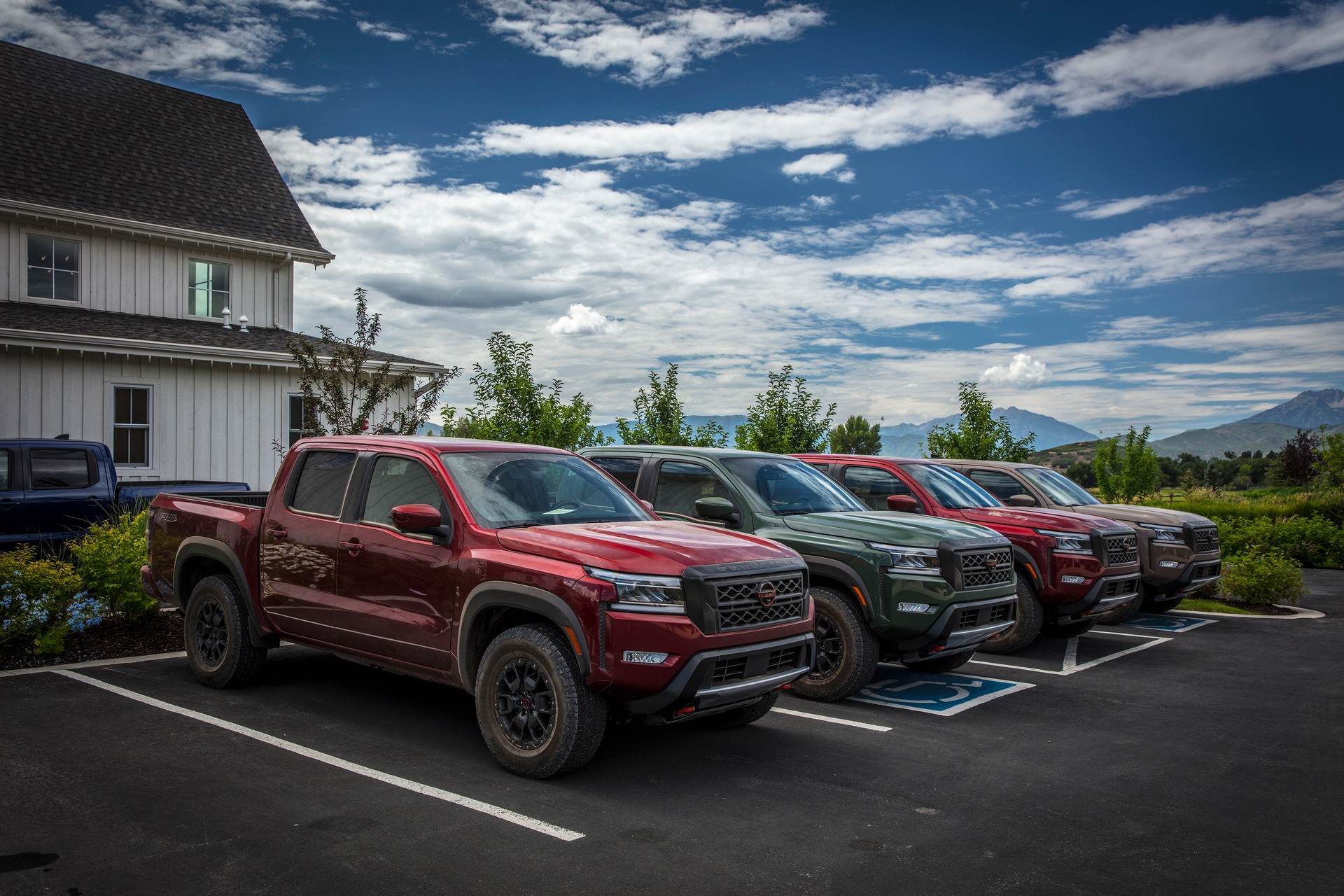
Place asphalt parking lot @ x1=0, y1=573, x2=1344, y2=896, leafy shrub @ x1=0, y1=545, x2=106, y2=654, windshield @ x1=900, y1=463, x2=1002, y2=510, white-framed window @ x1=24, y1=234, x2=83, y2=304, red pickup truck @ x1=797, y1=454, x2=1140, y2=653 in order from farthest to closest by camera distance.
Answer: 1. white-framed window @ x1=24, y1=234, x2=83, y2=304
2. windshield @ x1=900, y1=463, x2=1002, y2=510
3. red pickup truck @ x1=797, y1=454, x2=1140, y2=653
4. leafy shrub @ x1=0, y1=545, x2=106, y2=654
5. asphalt parking lot @ x1=0, y1=573, x2=1344, y2=896

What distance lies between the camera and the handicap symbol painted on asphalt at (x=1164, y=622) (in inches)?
468

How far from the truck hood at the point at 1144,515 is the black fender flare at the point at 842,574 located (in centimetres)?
505

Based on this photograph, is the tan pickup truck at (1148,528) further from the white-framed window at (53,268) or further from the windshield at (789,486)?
the white-framed window at (53,268)

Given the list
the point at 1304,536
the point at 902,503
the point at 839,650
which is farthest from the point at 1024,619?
the point at 1304,536

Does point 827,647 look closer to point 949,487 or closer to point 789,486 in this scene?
point 789,486

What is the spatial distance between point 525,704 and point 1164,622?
33.5ft

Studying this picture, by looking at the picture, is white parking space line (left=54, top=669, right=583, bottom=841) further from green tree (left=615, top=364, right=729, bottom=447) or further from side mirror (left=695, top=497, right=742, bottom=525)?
green tree (left=615, top=364, right=729, bottom=447)

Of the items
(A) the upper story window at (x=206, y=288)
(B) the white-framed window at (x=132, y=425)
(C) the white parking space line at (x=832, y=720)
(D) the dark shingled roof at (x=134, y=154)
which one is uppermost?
(D) the dark shingled roof at (x=134, y=154)

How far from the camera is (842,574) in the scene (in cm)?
719

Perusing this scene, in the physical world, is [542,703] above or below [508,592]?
below

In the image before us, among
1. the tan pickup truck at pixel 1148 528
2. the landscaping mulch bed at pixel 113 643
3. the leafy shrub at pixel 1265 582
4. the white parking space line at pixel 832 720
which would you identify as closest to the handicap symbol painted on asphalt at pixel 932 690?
the white parking space line at pixel 832 720

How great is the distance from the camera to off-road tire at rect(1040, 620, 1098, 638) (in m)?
9.78

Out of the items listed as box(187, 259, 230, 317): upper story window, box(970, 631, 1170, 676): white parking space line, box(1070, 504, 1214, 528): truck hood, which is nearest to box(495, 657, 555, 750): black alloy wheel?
box(970, 631, 1170, 676): white parking space line

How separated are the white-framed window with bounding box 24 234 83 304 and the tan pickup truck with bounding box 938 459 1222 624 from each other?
16.2 m
